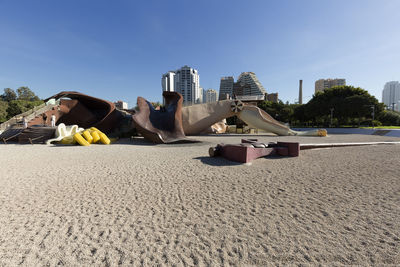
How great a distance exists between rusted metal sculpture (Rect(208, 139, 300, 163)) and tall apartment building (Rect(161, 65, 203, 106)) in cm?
8947

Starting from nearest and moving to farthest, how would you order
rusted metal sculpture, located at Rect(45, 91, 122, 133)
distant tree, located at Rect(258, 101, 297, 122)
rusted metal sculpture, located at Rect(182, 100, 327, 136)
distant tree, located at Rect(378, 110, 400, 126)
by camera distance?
rusted metal sculpture, located at Rect(45, 91, 122, 133), rusted metal sculpture, located at Rect(182, 100, 327, 136), distant tree, located at Rect(378, 110, 400, 126), distant tree, located at Rect(258, 101, 297, 122)

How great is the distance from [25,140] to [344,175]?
1680cm

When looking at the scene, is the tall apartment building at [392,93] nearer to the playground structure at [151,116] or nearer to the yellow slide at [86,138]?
the playground structure at [151,116]

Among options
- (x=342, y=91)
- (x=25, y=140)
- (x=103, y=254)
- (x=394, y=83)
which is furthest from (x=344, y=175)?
(x=394, y=83)

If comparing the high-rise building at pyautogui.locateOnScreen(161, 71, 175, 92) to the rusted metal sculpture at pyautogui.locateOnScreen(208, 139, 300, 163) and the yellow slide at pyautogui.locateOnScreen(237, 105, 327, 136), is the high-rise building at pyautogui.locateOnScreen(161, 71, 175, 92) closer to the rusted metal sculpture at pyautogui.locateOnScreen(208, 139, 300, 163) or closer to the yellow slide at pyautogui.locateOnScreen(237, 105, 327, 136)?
the yellow slide at pyautogui.locateOnScreen(237, 105, 327, 136)

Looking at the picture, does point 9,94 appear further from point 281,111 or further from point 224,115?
point 281,111

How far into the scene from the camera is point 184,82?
313 ft

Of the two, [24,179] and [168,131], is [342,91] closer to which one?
[168,131]

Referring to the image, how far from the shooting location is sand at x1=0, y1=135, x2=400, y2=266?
187 cm

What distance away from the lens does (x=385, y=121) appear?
38.2 m

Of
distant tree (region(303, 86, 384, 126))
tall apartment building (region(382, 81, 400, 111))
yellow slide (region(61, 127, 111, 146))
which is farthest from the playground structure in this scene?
tall apartment building (region(382, 81, 400, 111))

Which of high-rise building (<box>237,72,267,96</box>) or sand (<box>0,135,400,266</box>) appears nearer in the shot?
sand (<box>0,135,400,266</box>)

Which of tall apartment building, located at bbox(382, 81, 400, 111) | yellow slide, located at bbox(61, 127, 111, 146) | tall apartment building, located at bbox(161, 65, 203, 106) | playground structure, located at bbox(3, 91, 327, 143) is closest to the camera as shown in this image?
yellow slide, located at bbox(61, 127, 111, 146)

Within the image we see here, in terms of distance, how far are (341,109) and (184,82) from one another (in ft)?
254
